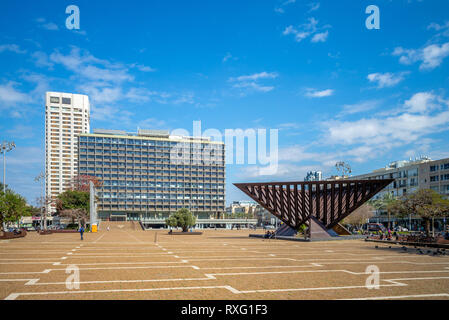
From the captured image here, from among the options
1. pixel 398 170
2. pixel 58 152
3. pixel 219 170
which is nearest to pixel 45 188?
pixel 58 152

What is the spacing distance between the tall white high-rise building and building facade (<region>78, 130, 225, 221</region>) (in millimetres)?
23820

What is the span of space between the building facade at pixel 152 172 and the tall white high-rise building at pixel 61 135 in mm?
23820

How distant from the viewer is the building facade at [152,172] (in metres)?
127

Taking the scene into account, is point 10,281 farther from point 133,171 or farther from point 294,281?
point 133,171

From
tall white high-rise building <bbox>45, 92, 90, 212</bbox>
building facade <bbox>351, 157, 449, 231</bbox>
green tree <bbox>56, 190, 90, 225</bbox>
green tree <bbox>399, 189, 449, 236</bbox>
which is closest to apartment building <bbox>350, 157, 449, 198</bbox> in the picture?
building facade <bbox>351, 157, 449, 231</bbox>

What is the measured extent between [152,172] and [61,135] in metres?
42.3

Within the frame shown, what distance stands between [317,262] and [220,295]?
9.80 metres

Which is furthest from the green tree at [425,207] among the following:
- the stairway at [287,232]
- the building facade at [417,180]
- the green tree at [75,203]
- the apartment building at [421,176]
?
the green tree at [75,203]

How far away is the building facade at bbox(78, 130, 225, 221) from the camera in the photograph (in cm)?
12656

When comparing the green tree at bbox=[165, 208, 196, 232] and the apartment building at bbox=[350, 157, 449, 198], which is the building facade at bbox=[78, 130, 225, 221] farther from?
the green tree at bbox=[165, 208, 196, 232]

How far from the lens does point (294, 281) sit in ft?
44.3

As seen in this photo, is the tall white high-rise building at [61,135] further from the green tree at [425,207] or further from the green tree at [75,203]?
the green tree at [425,207]
